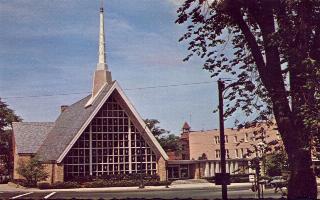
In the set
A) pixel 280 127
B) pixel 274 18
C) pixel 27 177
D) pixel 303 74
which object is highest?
pixel 274 18

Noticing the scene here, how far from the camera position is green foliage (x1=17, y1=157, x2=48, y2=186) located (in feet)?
172

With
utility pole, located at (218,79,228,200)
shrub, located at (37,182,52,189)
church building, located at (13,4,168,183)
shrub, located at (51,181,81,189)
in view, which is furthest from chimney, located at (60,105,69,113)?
utility pole, located at (218,79,228,200)

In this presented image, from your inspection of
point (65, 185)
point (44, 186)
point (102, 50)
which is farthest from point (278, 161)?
point (102, 50)

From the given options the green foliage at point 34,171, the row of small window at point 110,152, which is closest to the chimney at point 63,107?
the row of small window at point 110,152

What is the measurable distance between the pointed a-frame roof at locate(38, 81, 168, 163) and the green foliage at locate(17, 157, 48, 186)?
1.80m

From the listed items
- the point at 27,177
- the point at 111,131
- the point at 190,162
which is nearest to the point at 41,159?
the point at 27,177

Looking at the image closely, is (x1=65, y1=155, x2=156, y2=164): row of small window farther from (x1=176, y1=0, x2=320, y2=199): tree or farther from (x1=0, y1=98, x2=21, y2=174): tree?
(x1=176, y1=0, x2=320, y2=199): tree

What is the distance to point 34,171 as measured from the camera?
5250 cm

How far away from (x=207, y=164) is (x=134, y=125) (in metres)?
20.6

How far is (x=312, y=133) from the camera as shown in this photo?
10.3 meters

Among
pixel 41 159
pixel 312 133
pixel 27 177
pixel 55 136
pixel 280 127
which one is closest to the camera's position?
pixel 312 133

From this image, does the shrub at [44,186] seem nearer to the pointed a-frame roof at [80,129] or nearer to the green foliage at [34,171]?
the green foliage at [34,171]

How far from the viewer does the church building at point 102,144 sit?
54.1 m

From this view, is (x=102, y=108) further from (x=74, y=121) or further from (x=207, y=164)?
(x=207, y=164)
